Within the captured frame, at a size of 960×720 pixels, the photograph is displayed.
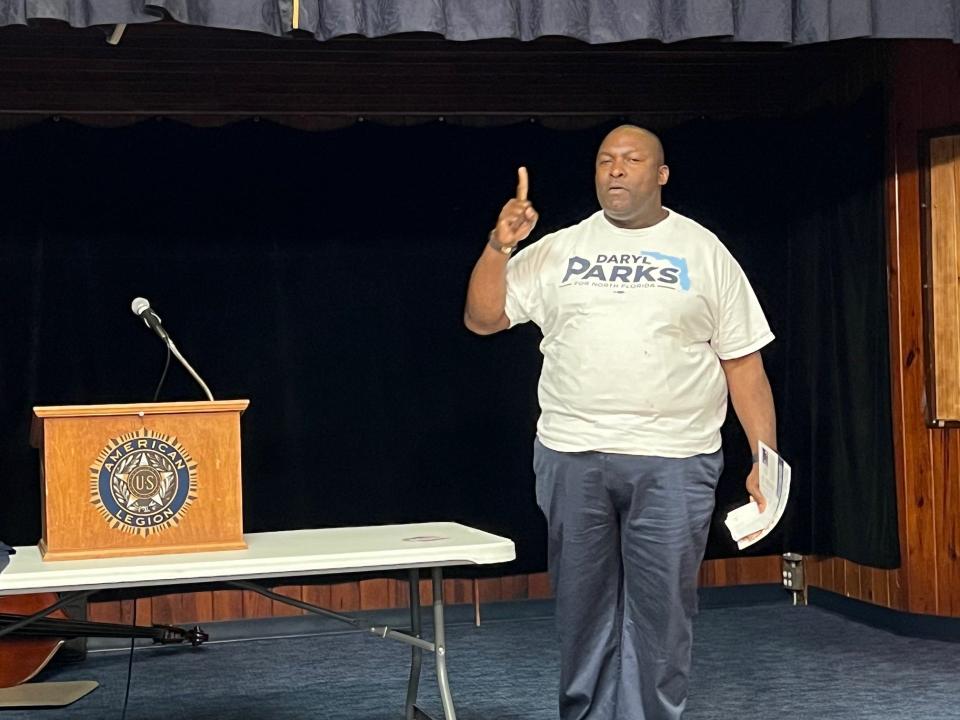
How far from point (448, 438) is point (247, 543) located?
243cm

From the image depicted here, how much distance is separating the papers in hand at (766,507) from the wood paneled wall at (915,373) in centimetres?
232

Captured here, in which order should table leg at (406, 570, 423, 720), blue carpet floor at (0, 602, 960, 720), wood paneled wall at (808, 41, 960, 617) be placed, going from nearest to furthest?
table leg at (406, 570, 423, 720)
blue carpet floor at (0, 602, 960, 720)
wood paneled wall at (808, 41, 960, 617)

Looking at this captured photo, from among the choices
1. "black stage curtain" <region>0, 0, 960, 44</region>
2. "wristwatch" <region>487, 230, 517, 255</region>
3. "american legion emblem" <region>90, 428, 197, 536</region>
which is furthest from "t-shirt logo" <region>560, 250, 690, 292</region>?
"american legion emblem" <region>90, 428, 197, 536</region>

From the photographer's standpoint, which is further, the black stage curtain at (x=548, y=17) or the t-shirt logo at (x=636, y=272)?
the black stage curtain at (x=548, y=17)

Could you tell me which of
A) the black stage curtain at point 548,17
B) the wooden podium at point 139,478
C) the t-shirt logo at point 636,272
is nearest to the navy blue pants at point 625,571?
the t-shirt logo at point 636,272

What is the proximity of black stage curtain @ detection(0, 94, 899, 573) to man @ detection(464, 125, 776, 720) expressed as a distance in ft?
7.84

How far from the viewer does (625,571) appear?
3.20 metres

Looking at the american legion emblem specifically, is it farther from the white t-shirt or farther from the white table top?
the white t-shirt

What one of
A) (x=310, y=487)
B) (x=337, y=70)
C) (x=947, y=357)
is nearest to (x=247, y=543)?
(x=310, y=487)

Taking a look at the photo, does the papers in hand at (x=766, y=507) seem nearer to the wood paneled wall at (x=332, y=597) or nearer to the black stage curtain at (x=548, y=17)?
the black stage curtain at (x=548, y=17)

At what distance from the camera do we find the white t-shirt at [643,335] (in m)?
3.10

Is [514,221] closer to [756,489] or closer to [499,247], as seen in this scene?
[499,247]

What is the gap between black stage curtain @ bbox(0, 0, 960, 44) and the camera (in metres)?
3.26

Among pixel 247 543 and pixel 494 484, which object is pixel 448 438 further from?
pixel 247 543
